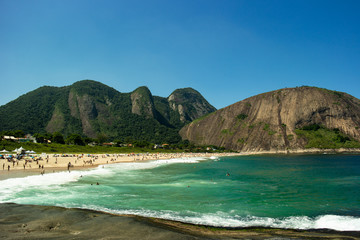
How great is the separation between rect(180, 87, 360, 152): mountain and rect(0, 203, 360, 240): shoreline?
147613mm

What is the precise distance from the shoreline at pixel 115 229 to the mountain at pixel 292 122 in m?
148

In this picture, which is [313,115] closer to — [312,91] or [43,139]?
[312,91]

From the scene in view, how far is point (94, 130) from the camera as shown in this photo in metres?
194

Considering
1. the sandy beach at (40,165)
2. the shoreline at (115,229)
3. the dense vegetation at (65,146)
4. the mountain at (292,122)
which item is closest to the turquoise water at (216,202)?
the shoreline at (115,229)

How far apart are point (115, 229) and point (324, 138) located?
531 ft

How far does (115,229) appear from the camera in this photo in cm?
1132

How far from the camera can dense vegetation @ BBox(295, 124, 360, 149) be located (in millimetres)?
133750

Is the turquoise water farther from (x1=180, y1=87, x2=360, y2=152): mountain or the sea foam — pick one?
(x1=180, y1=87, x2=360, y2=152): mountain

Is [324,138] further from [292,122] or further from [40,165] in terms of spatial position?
[40,165]

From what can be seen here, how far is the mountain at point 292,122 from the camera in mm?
142375

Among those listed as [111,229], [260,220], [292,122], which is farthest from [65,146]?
[292,122]

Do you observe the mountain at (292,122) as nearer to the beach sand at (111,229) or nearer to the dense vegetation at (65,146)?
the dense vegetation at (65,146)

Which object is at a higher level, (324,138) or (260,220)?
(324,138)

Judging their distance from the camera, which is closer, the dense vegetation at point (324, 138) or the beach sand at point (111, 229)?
the beach sand at point (111, 229)
